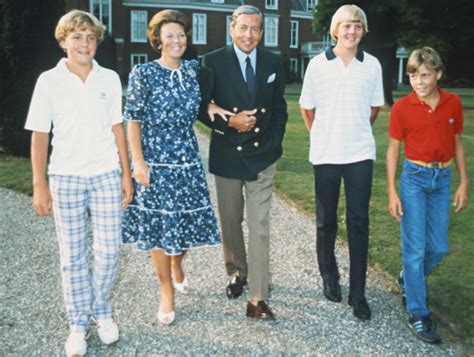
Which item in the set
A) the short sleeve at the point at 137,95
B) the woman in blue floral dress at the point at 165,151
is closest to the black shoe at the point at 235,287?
the woman in blue floral dress at the point at 165,151

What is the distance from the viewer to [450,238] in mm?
6016

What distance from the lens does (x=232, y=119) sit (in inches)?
149

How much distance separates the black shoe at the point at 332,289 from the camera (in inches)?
165

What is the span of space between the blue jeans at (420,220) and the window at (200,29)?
1826 inches

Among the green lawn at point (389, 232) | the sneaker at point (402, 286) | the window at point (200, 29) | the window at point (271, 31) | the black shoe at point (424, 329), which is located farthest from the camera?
the window at point (271, 31)

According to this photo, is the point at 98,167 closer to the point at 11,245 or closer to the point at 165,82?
the point at 165,82

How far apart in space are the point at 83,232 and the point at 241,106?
139 cm

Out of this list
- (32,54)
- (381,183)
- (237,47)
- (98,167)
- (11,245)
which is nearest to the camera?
(98,167)

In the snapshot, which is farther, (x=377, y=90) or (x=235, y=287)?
(x=235, y=287)

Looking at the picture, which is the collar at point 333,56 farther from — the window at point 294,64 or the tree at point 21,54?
the window at point 294,64

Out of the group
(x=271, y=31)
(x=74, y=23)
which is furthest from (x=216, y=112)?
(x=271, y=31)

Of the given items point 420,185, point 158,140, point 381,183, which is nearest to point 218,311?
point 158,140

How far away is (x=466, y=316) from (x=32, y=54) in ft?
30.9

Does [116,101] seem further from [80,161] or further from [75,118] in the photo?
[80,161]
